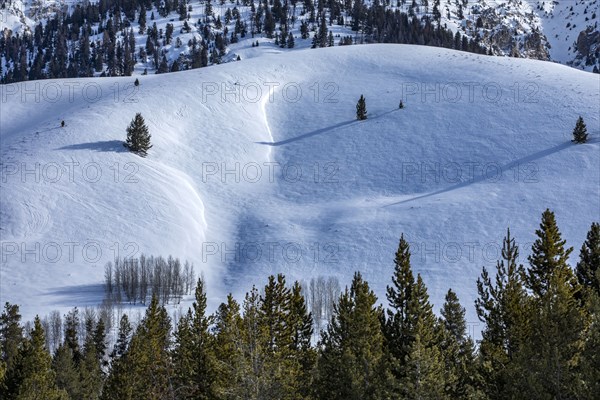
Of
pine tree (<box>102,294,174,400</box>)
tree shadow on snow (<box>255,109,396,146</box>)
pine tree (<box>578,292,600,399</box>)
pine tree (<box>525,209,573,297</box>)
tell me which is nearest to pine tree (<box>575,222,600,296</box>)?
pine tree (<box>525,209,573,297</box>)

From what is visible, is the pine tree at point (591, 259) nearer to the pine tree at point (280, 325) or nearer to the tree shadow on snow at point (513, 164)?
the pine tree at point (280, 325)

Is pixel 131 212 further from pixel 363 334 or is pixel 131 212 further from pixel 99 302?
pixel 363 334

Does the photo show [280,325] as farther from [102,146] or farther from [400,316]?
[102,146]

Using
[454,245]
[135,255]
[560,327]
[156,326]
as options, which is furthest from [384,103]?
[560,327]

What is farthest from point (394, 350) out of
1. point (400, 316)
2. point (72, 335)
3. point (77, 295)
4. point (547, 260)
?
point (77, 295)

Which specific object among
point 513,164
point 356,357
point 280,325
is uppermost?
point 513,164

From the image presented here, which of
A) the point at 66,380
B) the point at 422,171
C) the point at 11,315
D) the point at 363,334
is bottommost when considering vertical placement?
the point at 66,380
